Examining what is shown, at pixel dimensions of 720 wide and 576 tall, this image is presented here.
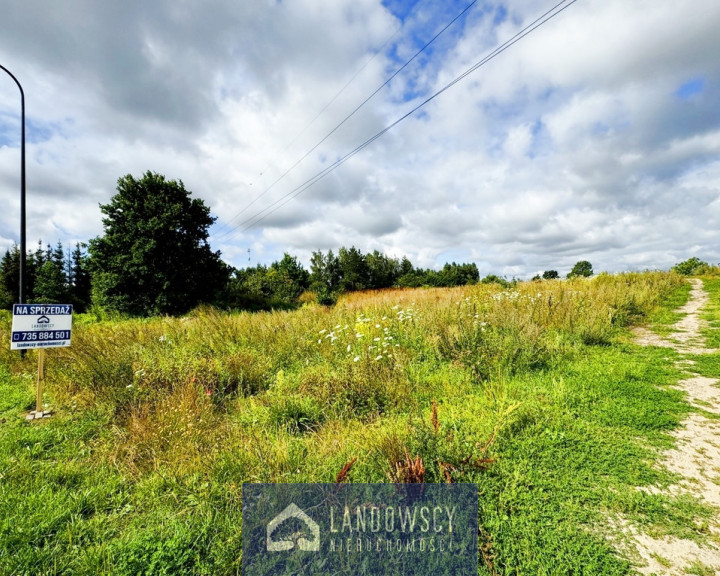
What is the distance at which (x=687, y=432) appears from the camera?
3018mm

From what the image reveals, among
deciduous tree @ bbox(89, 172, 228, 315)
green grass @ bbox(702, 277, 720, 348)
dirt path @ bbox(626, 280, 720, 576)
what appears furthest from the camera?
deciduous tree @ bbox(89, 172, 228, 315)

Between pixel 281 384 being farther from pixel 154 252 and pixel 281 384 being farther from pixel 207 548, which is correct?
pixel 154 252

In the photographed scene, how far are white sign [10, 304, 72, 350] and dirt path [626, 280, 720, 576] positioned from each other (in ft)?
26.4

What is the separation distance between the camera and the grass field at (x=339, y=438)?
204 centimetres

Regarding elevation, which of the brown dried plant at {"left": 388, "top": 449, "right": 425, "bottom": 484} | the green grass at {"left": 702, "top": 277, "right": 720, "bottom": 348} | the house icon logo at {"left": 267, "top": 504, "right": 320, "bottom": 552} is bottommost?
the house icon logo at {"left": 267, "top": 504, "right": 320, "bottom": 552}

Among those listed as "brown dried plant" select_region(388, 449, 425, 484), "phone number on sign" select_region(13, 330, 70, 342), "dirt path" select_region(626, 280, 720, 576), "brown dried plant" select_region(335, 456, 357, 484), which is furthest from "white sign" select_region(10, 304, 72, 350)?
"dirt path" select_region(626, 280, 720, 576)

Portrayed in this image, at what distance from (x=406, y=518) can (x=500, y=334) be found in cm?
462

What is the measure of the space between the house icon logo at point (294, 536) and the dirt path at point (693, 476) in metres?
1.97

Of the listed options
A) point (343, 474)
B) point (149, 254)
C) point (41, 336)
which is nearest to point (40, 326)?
point (41, 336)

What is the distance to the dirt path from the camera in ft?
5.67

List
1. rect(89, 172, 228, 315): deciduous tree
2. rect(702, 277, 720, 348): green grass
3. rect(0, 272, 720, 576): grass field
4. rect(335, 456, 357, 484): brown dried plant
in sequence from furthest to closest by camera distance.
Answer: rect(89, 172, 228, 315): deciduous tree
rect(702, 277, 720, 348): green grass
rect(335, 456, 357, 484): brown dried plant
rect(0, 272, 720, 576): grass field

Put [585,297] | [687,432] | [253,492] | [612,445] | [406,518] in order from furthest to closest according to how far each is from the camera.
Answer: [585,297]
[687,432]
[612,445]
[253,492]
[406,518]

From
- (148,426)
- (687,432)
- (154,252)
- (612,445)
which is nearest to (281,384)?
(148,426)

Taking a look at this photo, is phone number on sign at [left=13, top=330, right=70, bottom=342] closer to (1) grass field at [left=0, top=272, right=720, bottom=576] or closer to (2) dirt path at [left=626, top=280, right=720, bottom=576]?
(1) grass field at [left=0, top=272, right=720, bottom=576]
